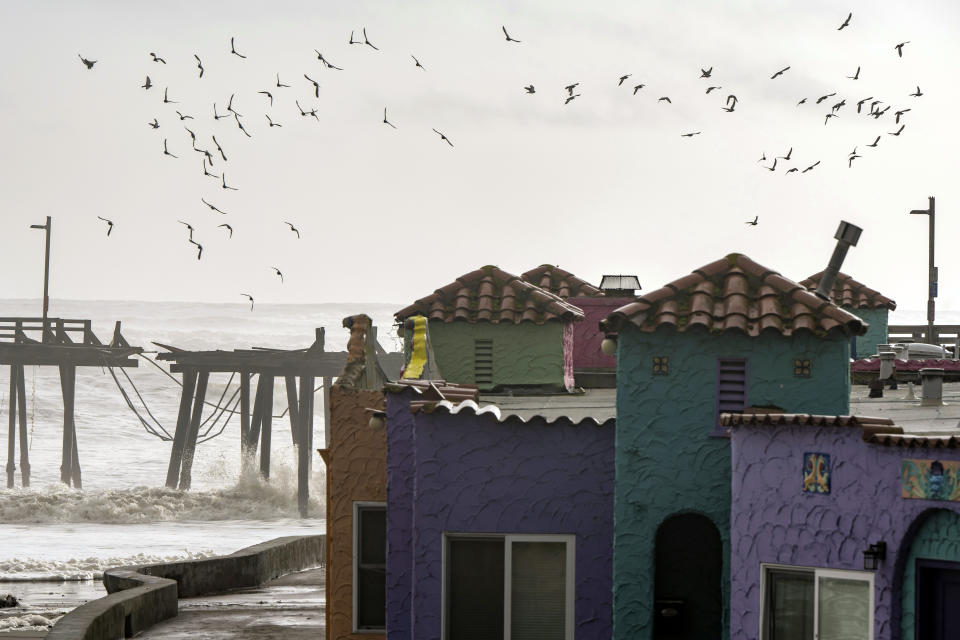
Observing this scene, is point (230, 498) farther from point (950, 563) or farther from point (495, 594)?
point (950, 563)

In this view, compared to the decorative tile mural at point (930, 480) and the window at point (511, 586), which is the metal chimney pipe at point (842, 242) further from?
the decorative tile mural at point (930, 480)

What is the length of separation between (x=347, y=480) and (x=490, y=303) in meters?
5.22

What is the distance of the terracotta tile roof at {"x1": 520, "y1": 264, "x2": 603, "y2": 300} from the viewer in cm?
2869

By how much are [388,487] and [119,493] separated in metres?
50.3

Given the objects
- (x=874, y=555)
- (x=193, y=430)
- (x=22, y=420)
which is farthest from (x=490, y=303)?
(x=22, y=420)

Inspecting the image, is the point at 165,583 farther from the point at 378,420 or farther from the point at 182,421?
the point at 182,421

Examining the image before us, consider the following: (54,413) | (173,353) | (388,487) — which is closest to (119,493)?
(173,353)

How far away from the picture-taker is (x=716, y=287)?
15.1 meters

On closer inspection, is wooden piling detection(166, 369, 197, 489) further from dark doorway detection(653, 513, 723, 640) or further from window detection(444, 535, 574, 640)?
dark doorway detection(653, 513, 723, 640)

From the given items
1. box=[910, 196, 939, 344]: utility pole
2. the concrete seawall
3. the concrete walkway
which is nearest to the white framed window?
the concrete seawall

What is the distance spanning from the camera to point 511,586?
14.9m

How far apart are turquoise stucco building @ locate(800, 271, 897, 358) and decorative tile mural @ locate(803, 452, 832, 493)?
17203 millimetres

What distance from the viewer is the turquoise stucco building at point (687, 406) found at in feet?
47.3

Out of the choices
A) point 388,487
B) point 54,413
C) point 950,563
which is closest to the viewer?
point 950,563
